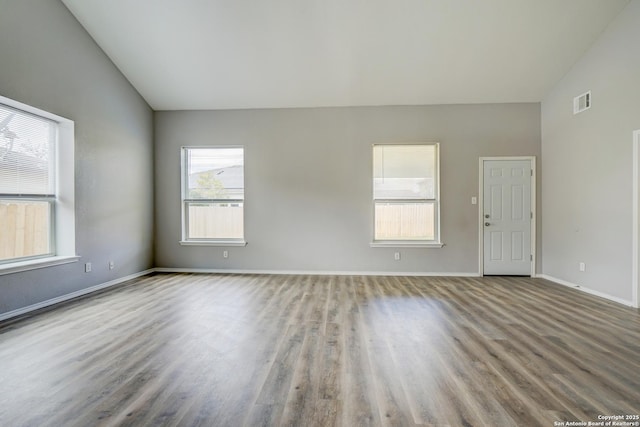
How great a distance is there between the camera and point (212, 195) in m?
5.53

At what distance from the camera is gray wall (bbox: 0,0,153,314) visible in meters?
3.23

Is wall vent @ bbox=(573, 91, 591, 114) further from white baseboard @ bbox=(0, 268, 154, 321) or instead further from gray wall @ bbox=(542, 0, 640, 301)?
white baseboard @ bbox=(0, 268, 154, 321)

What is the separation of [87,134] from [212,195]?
6.63ft

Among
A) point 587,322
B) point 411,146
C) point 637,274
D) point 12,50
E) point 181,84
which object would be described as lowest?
point 587,322

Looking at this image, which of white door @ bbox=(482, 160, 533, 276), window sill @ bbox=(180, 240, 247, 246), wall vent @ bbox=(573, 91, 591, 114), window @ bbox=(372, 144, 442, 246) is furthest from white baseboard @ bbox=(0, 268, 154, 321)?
wall vent @ bbox=(573, 91, 591, 114)

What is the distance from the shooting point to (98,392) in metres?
1.83

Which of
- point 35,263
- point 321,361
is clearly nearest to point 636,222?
point 321,361

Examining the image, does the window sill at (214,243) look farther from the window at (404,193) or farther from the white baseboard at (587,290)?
the white baseboard at (587,290)

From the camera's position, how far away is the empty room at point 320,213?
6.34 feet

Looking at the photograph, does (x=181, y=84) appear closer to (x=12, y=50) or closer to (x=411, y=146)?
(x=12, y=50)

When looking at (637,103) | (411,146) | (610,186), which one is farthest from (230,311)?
(637,103)

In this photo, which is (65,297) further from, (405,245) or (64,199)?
(405,245)

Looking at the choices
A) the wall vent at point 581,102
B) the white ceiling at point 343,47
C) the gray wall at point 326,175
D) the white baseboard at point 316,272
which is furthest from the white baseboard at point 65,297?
the wall vent at point 581,102

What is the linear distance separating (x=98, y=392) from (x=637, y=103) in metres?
5.86
